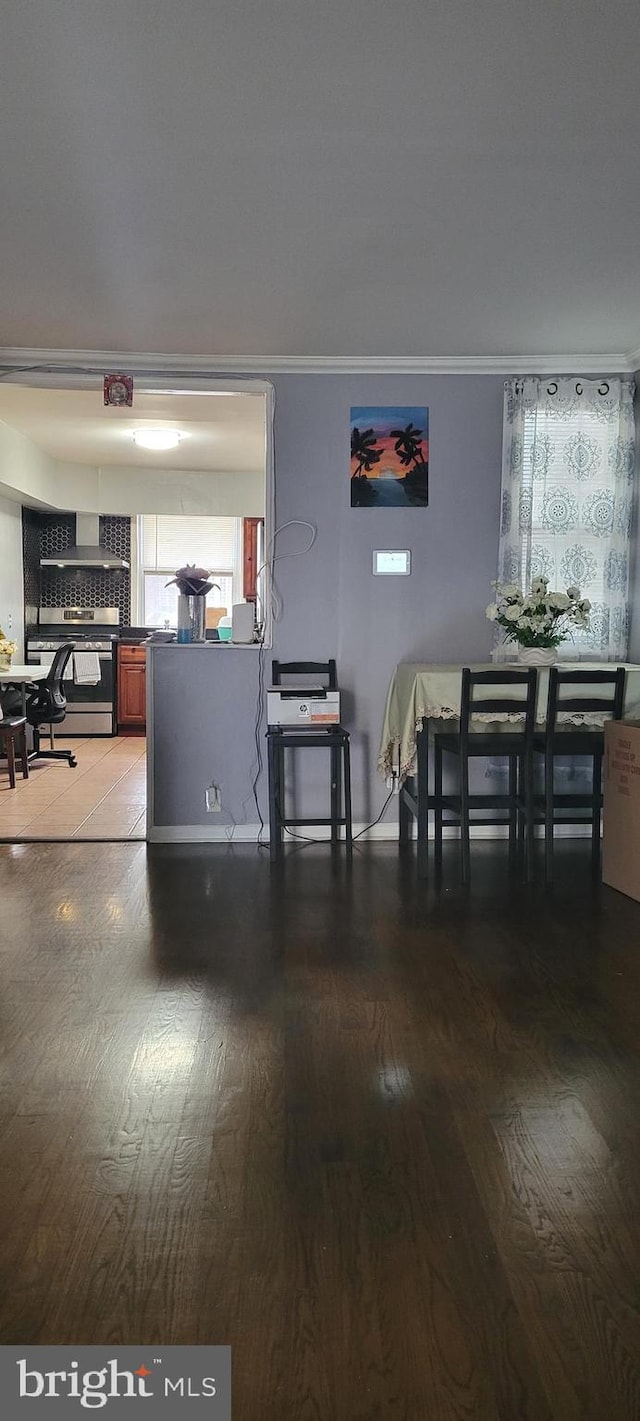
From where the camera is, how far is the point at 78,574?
9750 millimetres

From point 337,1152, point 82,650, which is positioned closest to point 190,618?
point 337,1152

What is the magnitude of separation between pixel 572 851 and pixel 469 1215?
3317 millimetres

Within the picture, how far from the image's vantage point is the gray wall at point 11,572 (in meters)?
8.37

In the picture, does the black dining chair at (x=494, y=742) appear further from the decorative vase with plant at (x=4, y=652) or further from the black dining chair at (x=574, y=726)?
the decorative vase with plant at (x=4, y=652)

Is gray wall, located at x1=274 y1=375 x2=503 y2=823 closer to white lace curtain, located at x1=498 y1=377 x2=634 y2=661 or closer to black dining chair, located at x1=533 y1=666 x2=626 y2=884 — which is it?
white lace curtain, located at x1=498 y1=377 x2=634 y2=661

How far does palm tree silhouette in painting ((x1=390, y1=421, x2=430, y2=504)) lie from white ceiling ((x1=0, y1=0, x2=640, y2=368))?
555 millimetres

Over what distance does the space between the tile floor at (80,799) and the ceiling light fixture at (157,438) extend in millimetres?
2478

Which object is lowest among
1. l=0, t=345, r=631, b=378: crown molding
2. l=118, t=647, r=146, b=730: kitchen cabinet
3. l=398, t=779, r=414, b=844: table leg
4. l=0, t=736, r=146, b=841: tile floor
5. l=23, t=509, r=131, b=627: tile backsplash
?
l=0, t=736, r=146, b=841: tile floor

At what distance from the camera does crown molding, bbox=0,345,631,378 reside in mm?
4977

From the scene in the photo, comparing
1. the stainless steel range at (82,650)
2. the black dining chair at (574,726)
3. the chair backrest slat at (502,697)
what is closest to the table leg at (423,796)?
the chair backrest slat at (502,697)

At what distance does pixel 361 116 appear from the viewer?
2.64 m

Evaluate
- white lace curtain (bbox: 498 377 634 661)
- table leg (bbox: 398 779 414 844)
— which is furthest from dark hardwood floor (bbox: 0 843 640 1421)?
white lace curtain (bbox: 498 377 634 661)

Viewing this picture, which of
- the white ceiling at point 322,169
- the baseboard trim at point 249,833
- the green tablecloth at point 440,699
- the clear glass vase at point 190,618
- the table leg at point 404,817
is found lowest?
the baseboard trim at point 249,833

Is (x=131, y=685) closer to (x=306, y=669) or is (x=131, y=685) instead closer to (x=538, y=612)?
(x=306, y=669)
